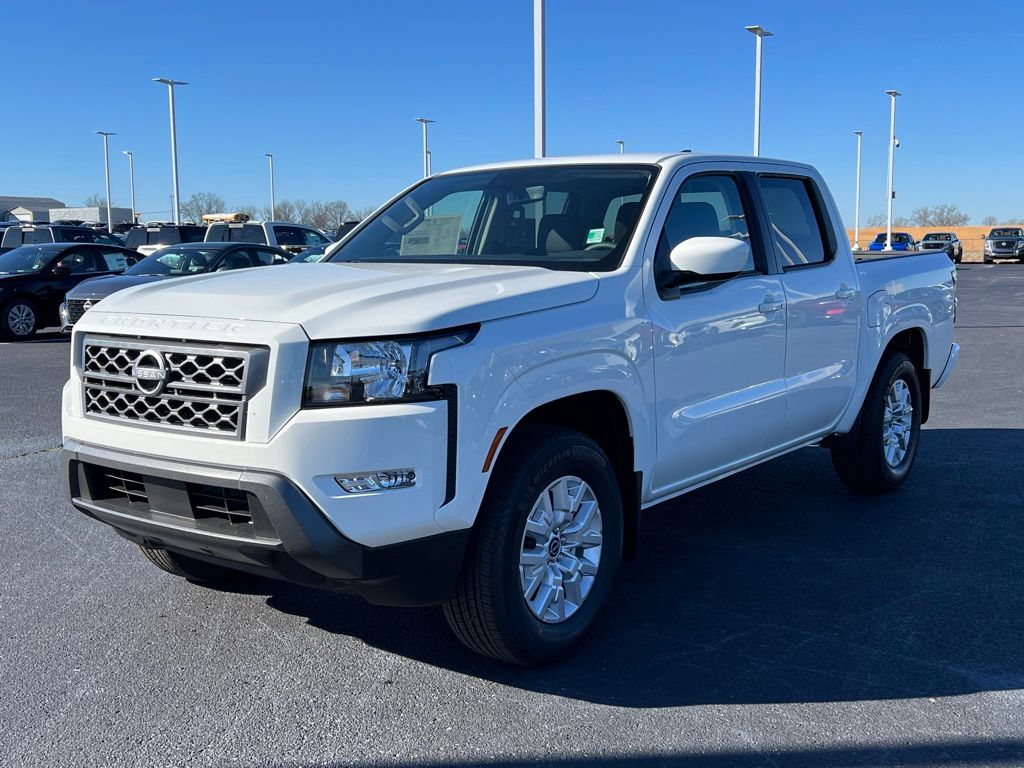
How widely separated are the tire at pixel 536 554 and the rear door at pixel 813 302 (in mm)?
1650

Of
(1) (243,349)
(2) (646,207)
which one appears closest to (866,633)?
(2) (646,207)

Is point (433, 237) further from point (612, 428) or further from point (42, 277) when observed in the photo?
point (42, 277)

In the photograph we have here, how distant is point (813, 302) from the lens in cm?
536

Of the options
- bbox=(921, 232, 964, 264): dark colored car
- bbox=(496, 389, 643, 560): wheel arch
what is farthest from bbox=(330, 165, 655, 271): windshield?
bbox=(921, 232, 964, 264): dark colored car

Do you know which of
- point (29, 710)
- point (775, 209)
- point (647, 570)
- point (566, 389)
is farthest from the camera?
point (775, 209)

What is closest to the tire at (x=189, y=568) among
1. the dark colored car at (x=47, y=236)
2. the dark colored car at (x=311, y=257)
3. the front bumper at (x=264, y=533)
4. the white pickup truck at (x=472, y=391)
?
the white pickup truck at (x=472, y=391)

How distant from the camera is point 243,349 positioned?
3348 mm

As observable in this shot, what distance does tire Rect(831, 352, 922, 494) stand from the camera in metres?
6.09

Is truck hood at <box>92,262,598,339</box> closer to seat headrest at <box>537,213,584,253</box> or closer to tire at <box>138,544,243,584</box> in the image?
seat headrest at <box>537,213,584,253</box>

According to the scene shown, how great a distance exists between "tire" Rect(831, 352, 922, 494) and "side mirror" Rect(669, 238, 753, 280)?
7.25ft

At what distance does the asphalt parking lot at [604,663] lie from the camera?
10.7 feet

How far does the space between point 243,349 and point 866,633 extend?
105 inches

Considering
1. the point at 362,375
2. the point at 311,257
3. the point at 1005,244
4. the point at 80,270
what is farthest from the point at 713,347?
the point at 1005,244

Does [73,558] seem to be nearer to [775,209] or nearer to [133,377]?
[133,377]
